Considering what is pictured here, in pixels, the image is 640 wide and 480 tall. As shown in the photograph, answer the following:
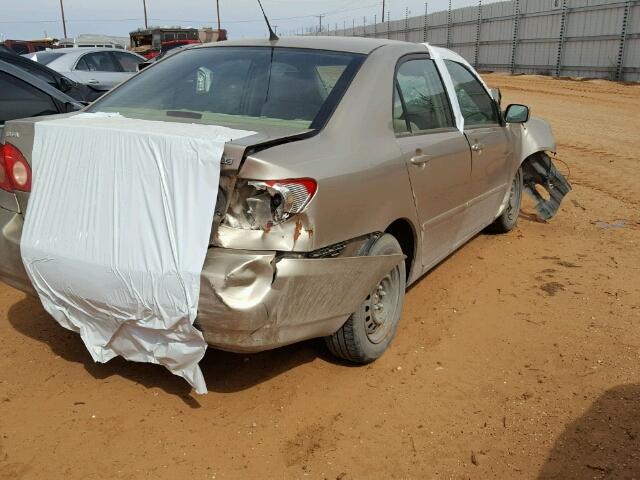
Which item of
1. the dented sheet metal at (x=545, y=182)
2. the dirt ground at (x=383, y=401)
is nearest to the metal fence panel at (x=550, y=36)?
the dented sheet metal at (x=545, y=182)

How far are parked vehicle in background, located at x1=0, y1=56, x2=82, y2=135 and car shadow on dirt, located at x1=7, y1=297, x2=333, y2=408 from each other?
8.32 ft

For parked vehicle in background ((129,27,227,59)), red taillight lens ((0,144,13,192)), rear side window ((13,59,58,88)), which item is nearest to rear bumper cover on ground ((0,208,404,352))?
red taillight lens ((0,144,13,192))

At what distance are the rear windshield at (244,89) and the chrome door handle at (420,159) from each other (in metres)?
0.60

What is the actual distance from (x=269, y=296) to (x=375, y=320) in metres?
1.04

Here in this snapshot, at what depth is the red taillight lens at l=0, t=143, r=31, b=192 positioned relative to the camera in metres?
3.06

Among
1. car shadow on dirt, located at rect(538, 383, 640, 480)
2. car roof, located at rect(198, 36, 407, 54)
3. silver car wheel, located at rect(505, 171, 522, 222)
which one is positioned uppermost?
car roof, located at rect(198, 36, 407, 54)

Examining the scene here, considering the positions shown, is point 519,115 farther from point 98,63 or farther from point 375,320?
point 98,63

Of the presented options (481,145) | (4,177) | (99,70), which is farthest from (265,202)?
(99,70)

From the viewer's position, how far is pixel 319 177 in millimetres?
2707

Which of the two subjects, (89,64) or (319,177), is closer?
(319,177)

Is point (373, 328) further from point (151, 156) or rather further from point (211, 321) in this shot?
point (151, 156)

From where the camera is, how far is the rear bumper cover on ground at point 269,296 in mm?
2543

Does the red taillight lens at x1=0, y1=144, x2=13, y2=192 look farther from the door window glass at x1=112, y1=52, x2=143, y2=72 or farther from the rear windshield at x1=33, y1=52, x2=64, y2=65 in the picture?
the door window glass at x1=112, y1=52, x2=143, y2=72

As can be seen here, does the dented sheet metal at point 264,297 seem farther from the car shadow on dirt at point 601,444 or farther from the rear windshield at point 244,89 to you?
the car shadow on dirt at point 601,444
